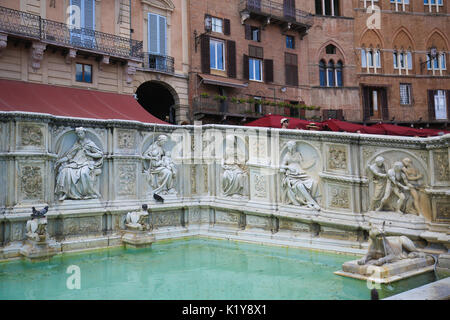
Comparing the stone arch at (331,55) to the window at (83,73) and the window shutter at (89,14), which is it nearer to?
the window shutter at (89,14)

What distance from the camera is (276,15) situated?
2697 centimetres

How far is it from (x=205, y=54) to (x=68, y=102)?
9.73m

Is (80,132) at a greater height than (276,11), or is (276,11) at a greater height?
(276,11)

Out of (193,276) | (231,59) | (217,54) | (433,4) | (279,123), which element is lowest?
(193,276)

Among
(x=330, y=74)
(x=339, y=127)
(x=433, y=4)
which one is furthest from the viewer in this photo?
(x=433, y=4)

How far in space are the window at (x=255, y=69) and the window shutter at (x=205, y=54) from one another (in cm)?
379

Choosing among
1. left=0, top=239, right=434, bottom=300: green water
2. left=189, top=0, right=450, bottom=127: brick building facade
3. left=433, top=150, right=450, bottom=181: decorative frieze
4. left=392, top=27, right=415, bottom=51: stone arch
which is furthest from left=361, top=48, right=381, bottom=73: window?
left=0, top=239, right=434, bottom=300: green water

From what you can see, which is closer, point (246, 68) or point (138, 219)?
point (138, 219)

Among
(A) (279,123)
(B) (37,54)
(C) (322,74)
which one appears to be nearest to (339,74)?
(C) (322,74)

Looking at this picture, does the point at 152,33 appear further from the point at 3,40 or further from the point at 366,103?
the point at 366,103

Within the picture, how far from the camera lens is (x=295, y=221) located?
785 cm
